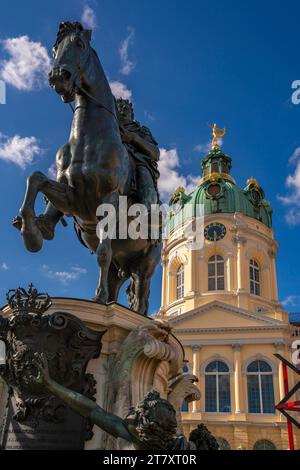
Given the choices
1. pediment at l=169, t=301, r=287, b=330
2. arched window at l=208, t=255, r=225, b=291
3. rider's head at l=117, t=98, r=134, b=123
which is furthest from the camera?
arched window at l=208, t=255, r=225, b=291

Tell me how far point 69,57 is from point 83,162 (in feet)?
3.54

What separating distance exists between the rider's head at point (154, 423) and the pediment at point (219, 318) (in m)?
36.5

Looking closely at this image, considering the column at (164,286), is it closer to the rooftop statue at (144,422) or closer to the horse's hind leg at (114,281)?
the horse's hind leg at (114,281)

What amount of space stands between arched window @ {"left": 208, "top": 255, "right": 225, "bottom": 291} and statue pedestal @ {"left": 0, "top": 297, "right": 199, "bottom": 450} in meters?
40.0

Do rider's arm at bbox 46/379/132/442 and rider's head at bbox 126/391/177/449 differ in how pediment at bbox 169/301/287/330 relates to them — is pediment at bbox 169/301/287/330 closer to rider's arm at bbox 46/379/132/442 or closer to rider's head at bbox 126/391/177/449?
rider's arm at bbox 46/379/132/442

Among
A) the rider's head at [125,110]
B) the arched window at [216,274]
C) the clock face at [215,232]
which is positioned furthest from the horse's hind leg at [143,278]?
the clock face at [215,232]

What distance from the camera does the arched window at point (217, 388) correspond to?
37.2 meters

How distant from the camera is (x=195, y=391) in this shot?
231 inches

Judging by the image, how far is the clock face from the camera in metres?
45.7

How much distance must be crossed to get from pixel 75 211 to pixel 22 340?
1672mm

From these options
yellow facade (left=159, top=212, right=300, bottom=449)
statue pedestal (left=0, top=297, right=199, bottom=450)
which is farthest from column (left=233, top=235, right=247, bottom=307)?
statue pedestal (left=0, top=297, right=199, bottom=450)

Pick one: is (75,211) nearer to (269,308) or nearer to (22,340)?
(22,340)

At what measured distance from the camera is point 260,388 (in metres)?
37.3
